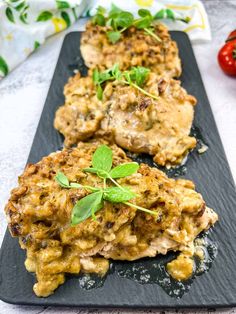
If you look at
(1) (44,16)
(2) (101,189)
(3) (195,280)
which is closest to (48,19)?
(1) (44,16)

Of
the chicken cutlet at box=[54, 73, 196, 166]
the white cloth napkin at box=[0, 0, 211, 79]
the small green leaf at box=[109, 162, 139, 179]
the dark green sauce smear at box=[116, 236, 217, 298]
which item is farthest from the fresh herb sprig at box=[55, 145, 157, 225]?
the white cloth napkin at box=[0, 0, 211, 79]

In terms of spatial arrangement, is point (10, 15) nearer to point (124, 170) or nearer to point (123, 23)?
point (123, 23)

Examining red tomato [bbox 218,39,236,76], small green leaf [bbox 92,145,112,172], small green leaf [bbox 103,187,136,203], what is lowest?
Result: red tomato [bbox 218,39,236,76]

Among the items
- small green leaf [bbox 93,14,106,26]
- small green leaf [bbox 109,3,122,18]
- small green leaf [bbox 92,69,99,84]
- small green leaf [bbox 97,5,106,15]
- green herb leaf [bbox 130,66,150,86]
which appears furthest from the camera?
small green leaf [bbox 97,5,106,15]

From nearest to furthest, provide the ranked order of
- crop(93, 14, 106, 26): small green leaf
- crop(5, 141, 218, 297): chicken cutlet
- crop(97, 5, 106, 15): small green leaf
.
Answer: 1. crop(5, 141, 218, 297): chicken cutlet
2. crop(93, 14, 106, 26): small green leaf
3. crop(97, 5, 106, 15): small green leaf

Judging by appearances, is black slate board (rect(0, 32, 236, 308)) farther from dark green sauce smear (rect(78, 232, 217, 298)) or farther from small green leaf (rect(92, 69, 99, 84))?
small green leaf (rect(92, 69, 99, 84))

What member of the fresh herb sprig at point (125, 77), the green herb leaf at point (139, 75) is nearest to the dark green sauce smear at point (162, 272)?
the fresh herb sprig at point (125, 77)

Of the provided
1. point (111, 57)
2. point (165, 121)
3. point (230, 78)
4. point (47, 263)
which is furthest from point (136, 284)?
point (230, 78)
